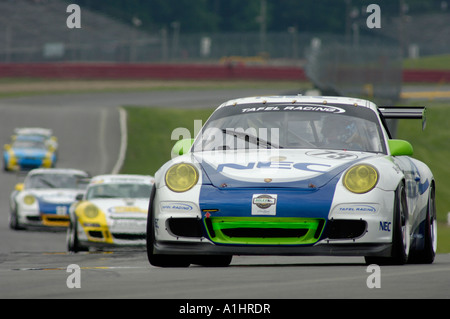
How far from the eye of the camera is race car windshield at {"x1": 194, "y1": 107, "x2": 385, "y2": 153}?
880 cm

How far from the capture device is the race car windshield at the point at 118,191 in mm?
16844

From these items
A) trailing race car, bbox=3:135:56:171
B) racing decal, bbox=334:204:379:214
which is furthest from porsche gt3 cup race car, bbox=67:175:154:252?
trailing race car, bbox=3:135:56:171

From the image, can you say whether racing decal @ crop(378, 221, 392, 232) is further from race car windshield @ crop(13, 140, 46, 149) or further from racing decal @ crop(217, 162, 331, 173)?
race car windshield @ crop(13, 140, 46, 149)

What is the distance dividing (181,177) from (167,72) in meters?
69.5

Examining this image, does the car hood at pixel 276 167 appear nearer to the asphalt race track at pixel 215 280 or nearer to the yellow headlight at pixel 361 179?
the yellow headlight at pixel 361 179

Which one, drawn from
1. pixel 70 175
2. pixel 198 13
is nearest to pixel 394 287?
pixel 70 175

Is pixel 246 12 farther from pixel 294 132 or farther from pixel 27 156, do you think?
pixel 294 132

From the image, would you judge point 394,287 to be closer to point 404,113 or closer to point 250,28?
point 404,113

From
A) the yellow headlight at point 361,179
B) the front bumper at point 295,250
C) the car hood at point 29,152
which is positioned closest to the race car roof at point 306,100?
the yellow headlight at point 361,179

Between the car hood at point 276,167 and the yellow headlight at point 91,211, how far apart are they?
7220 mm

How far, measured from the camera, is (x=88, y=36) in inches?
3720

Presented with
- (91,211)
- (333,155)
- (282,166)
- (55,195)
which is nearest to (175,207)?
(282,166)

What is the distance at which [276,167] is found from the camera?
8078 mm
